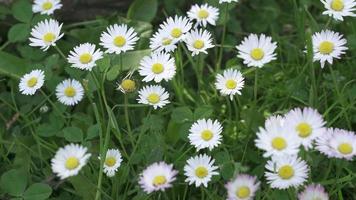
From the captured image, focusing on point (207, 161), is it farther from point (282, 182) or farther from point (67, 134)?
point (67, 134)

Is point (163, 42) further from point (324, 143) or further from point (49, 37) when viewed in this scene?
point (324, 143)

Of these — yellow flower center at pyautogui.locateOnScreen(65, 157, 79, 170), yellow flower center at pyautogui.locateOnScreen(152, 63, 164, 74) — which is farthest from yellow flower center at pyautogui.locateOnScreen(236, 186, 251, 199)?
yellow flower center at pyautogui.locateOnScreen(152, 63, 164, 74)

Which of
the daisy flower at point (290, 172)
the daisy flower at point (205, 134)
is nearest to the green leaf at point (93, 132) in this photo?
the daisy flower at point (205, 134)

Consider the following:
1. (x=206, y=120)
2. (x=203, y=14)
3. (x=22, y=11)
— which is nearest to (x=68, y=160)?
(x=206, y=120)

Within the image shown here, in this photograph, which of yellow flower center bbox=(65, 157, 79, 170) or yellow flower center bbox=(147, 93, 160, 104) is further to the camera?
yellow flower center bbox=(147, 93, 160, 104)

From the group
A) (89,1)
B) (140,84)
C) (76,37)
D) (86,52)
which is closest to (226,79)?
(140,84)

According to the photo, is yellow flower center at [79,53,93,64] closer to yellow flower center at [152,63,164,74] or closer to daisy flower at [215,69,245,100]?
yellow flower center at [152,63,164,74]
